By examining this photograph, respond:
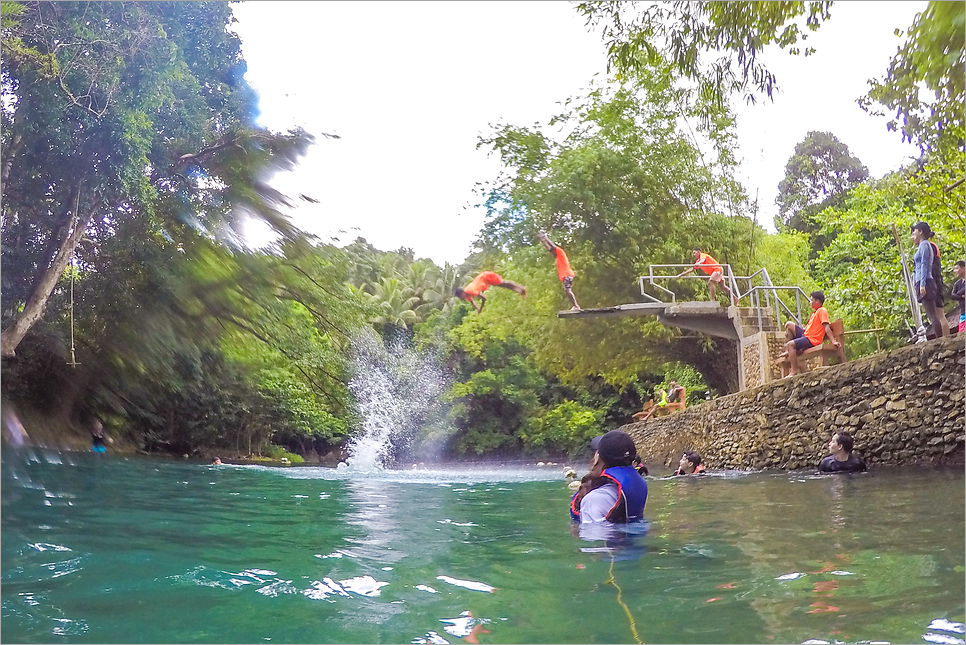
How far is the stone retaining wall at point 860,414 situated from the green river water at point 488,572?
0.73 m

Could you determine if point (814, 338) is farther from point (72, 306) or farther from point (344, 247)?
point (344, 247)

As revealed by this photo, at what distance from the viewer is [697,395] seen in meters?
15.9

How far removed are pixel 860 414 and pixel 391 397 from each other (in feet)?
34.9

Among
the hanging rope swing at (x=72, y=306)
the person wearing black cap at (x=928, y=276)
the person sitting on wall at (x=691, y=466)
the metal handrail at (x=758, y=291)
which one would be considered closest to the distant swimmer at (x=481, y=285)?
the metal handrail at (x=758, y=291)

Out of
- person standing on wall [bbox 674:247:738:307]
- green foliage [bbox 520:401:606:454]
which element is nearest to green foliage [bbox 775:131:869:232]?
person standing on wall [bbox 674:247:738:307]

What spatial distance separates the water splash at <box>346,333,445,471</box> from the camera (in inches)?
572

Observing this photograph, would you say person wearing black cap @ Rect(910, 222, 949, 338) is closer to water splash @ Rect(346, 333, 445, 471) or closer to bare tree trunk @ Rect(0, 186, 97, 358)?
bare tree trunk @ Rect(0, 186, 97, 358)

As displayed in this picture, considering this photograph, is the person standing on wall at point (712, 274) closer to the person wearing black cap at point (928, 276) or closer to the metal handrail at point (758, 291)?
the metal handrail at point (758, 291)

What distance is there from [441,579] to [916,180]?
683 cm

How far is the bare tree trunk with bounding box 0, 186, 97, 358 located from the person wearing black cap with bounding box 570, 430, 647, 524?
21.1 ft

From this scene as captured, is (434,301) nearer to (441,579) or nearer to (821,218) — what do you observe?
(821,218)

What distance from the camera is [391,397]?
15.7m

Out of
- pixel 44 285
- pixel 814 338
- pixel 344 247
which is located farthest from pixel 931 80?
pixel 344 247

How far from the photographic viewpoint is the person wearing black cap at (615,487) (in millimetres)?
3436
